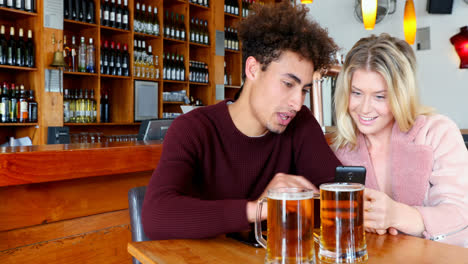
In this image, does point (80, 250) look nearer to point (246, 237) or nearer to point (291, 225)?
point (246, 237)

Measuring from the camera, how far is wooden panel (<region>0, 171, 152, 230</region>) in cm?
161

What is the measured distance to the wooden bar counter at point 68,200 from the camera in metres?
1.58

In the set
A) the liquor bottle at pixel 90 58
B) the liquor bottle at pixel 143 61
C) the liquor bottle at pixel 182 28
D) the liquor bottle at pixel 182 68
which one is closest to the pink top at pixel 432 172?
the liquor bottle at pixel 90 58

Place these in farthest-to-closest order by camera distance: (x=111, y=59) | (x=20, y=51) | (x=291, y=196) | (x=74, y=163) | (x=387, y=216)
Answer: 1. (x=111, y=59)
2. (x=20, y=51)
3. (x=74, y=163)
4. (x=387, y=216)
5. (x=291, y=196)

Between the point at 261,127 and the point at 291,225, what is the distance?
683 mm

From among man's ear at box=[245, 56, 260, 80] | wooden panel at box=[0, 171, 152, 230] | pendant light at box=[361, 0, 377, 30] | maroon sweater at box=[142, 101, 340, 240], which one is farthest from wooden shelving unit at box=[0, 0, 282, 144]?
maroon sweater at box=[142, 101, 340, 240]

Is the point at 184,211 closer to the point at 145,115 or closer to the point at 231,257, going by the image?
the point at 231,257

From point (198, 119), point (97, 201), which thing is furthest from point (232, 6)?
point (198, 119)

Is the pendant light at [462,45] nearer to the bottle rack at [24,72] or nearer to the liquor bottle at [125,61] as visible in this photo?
the liquor bottle at [125,61]

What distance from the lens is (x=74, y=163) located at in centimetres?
170

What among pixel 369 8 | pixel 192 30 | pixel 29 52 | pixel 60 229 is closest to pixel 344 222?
pixel 60 229

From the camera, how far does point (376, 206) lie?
1.02m

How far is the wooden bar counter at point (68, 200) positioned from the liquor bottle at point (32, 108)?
2.15 metres

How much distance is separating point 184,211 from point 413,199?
0.83 meters
